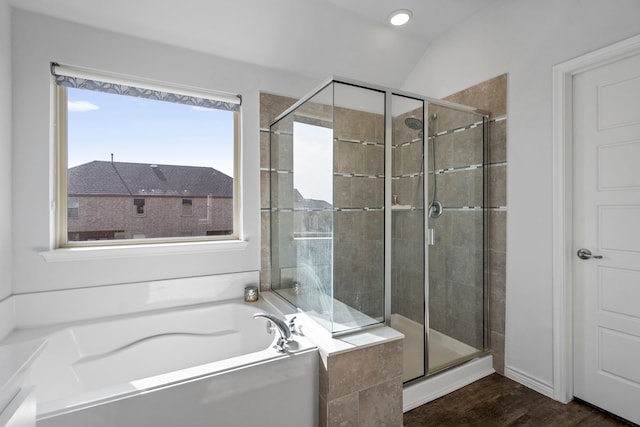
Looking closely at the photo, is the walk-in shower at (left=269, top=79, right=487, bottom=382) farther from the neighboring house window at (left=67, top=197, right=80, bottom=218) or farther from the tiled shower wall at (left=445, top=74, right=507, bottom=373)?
the neighboring house window at (left=67, top=197, right=80, bottom=218)

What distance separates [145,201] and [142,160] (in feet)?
0.94

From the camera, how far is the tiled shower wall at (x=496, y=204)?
7.31ft

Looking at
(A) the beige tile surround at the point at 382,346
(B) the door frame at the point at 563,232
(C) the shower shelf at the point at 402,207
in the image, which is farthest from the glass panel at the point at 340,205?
(B) the door frame at the point at 563,232

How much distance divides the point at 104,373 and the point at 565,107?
125 inches

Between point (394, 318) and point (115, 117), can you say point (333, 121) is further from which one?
point (115, 117)

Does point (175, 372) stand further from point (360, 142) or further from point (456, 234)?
point (456, 234)

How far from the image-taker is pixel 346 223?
1.80 metres

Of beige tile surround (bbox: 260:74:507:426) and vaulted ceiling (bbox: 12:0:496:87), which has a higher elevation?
vaulted ceiling (bbox: 12:0:496:87)

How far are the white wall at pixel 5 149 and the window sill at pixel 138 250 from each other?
0.57ft

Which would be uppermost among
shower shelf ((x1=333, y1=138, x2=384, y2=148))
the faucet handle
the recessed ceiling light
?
the recessed ceiling light

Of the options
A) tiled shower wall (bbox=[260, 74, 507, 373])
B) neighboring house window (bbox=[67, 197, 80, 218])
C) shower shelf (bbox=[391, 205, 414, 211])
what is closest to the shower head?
tiled shower wall (bbox=[260, 74, 507, 373])

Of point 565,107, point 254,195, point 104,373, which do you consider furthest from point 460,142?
point 104,373

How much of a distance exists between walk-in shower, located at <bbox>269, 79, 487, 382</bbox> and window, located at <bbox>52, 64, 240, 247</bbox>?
427mm

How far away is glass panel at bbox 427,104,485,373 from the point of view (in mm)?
2184
